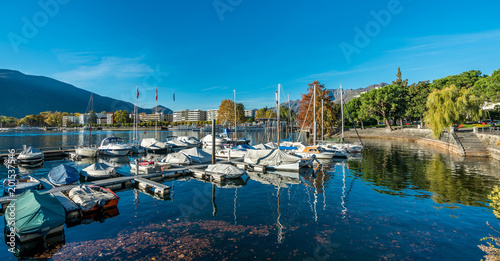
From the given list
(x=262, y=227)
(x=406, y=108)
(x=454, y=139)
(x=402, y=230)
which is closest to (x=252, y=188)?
(x=262, y=227)

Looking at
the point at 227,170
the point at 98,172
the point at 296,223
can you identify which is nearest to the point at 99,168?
the point at 98,172

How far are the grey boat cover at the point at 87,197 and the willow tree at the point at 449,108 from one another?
6193cm

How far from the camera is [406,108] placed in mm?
86250

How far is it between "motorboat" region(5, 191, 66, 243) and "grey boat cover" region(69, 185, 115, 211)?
2440 mm

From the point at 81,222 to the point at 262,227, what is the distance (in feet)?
37.7

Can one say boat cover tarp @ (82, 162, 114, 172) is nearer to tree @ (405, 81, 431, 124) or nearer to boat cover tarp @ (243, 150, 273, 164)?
boat cover tarp @ (243, 150, 273, 164)

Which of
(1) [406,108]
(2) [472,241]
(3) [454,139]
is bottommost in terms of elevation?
(2) [472,241]

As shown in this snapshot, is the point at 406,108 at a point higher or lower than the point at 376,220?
higher

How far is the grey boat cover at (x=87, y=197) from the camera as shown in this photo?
15570 millimetres

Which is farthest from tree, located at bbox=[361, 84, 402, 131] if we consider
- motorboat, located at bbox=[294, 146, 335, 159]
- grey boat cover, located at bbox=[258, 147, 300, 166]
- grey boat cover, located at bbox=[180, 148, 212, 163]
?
grey boat cover, located at bbox=[180, 148, 212, 163]

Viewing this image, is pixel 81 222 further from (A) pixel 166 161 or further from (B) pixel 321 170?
(B) pixel 321 170

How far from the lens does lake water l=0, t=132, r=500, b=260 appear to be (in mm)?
11133

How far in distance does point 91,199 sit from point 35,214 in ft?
13.0

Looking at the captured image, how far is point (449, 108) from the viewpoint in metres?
50.3
